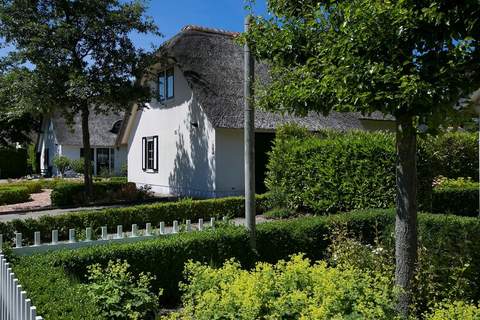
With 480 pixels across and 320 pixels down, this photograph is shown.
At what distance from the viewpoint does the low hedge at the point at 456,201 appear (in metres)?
12.3

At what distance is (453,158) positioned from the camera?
1739 cm

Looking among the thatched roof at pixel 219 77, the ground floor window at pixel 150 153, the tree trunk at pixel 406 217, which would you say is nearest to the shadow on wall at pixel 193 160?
the thatched roof at pixel 219 77

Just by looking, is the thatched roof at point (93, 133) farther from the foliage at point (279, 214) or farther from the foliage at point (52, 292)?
the foliage at point (52, 292)

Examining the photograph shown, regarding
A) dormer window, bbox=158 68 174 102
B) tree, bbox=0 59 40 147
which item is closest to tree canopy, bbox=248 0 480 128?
tree, bbox=0 59 40 147

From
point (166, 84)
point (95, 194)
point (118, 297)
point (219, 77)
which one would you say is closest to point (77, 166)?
point (95, 194)

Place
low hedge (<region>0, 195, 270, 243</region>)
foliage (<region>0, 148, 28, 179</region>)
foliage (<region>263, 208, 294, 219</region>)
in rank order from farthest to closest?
foliage (<region>0, 148, 28, 179</region>) < foliage (<region>263, 208, 294, 219</region>) < low hedge (<region>0, 195, 270, 243</region>)

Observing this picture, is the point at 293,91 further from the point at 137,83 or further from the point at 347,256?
the point at 137,83

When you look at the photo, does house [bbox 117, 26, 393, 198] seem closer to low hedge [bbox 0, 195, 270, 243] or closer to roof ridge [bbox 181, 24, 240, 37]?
roof ridge [bbox 181, 24, 240, 37]

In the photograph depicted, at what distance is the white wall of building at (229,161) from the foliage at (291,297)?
40.5ft

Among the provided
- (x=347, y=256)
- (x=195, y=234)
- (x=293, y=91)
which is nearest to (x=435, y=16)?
(x=293, y=91)

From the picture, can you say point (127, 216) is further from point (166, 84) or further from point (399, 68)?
point (166, 84)

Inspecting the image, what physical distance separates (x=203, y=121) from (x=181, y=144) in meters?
2.22

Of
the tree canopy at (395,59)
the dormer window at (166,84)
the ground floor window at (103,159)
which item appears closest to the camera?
the tree canopy at (395,59)

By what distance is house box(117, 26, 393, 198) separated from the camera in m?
16.4
